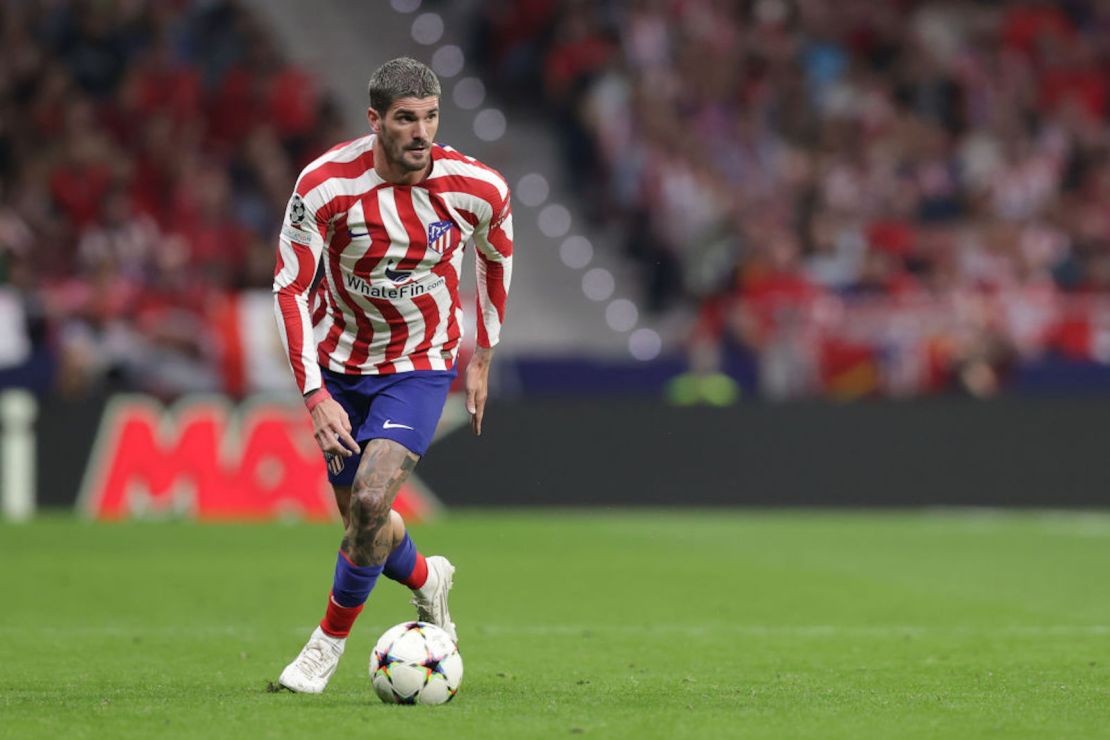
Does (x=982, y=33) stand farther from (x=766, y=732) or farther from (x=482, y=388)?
(x=766, y=732)

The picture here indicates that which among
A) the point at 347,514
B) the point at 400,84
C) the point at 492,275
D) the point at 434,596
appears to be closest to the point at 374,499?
the point at 347,514

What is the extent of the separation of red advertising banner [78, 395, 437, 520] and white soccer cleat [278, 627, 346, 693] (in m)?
8.77

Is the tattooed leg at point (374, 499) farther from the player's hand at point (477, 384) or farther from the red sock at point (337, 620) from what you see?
the player's hand at point (477, 384)

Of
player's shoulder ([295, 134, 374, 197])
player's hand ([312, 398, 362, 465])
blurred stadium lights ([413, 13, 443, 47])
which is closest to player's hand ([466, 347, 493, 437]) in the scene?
player's hand ([312, 398, 362, 465])

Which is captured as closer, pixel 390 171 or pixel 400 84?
pixel 400 84

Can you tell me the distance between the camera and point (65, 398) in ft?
50.6

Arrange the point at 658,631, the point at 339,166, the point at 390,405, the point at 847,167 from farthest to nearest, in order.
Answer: the point at 847,167 < the point at 658,631 < the point at 390,405 < the point at 339,166

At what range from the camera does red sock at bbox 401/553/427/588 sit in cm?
717

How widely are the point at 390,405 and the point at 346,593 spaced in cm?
71

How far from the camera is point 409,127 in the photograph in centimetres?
648

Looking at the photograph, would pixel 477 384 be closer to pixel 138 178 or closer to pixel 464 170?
pixel 464 170

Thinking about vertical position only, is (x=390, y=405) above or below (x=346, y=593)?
above

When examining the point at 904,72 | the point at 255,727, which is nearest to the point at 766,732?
the point at 255,727

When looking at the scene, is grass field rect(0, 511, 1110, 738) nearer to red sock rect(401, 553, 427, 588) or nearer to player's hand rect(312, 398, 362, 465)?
red sock rect(401, 553, 427, 588)
